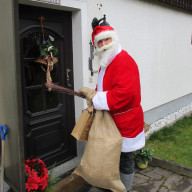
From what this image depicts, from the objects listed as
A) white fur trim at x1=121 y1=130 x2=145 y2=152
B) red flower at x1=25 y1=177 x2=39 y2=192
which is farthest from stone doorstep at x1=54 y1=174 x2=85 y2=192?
white fur trim at x1=121 y1=130 x2=145 y2=152

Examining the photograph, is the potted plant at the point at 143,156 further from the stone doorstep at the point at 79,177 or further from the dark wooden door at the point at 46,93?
the dark wooden door at the point at 46,93

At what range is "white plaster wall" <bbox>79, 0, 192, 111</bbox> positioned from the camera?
409 centimetres

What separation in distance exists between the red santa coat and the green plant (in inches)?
43.6

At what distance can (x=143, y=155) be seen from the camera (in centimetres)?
373

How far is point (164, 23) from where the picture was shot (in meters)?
5.46

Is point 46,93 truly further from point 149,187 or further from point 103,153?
point 149,187

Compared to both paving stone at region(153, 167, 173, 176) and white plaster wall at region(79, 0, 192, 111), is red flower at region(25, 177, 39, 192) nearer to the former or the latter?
white plaster wall at region(79, 0, 192, 111)

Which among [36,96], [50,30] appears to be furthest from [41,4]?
[36,96]

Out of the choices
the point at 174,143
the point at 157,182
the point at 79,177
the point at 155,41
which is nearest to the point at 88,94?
the point at 79,177

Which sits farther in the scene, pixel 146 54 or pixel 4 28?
pixel 146 54

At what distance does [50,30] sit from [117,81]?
1412mm

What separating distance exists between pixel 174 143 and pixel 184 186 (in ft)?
5.16

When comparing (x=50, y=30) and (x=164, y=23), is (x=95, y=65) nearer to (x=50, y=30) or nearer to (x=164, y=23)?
(x=50, y=30)

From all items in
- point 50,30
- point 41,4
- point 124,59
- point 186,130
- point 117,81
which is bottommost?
point 186,130
